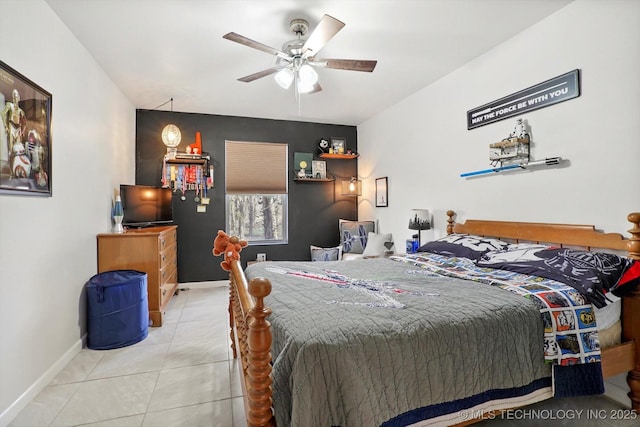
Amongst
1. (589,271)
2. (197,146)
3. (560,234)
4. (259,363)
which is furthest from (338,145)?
(259,363)

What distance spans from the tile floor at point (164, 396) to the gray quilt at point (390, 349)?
0.63 meters

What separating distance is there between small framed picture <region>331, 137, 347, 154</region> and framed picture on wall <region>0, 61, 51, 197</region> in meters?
3.91

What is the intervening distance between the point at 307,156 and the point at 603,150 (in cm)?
394

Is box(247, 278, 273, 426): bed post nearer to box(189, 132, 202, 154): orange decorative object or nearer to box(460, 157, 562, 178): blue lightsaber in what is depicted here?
box(460, 157, 562, 178): blue lightsaber

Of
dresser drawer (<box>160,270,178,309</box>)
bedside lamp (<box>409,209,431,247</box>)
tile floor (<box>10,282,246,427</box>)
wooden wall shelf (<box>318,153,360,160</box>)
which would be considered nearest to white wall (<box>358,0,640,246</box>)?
bedside lamp (<box>409,209,431,247</box>)

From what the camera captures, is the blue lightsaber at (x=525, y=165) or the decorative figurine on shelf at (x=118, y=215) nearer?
the blue lightsaber at (x=525, y=165)

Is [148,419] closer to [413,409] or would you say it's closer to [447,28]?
[413,409]

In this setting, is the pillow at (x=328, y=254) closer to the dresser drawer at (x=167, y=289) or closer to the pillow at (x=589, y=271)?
the dresser drawer at (x=167, y=289)

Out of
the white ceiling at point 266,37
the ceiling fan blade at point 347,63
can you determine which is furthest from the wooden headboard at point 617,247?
the ceiling fan blade at point 347,63

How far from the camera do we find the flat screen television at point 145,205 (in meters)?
3.86

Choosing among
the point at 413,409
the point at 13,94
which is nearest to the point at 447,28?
the point at 413,409

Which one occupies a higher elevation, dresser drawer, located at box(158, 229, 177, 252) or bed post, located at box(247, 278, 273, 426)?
dresser drawer, located at box(158, 229, 177, 252)

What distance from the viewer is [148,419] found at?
189 centimetres

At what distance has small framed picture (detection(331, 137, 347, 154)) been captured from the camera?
554 centimetres
